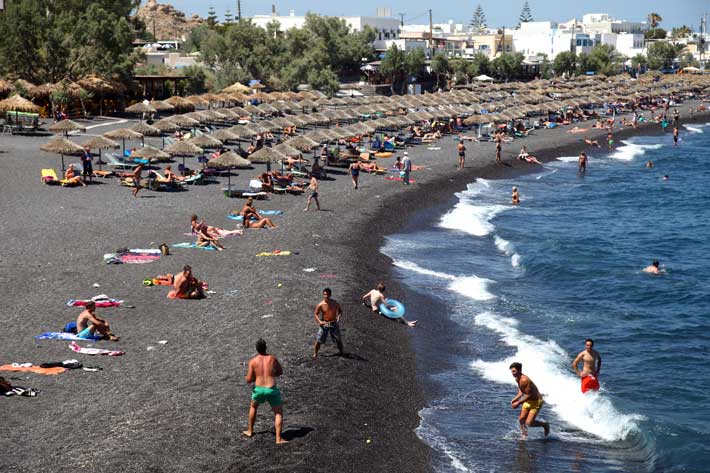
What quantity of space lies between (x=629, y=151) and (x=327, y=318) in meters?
52.1

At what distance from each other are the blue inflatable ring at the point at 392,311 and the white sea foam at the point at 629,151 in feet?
140

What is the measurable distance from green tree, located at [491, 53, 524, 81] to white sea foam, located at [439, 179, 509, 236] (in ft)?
241

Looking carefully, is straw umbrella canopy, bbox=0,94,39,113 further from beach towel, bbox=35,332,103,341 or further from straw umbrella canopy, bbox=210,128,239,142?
beach towel, bbox=35,332,103,341

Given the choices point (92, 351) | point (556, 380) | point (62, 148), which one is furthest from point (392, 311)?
point (62, 148)

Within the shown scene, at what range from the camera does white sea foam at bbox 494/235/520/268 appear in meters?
27.0

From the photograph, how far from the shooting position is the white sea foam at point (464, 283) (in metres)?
22.4

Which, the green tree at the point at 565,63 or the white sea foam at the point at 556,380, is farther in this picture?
the green tree at the point at 565,63

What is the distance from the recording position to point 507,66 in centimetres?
11169

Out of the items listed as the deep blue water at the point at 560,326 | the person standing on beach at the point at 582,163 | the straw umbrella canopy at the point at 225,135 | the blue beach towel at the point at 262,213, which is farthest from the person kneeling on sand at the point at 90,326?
the person standing on beach at the point at 582,163

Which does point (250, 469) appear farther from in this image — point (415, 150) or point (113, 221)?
point (415, 150)

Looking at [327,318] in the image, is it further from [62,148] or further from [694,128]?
[694,128]

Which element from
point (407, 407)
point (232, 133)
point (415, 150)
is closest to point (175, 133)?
point (232, 133)

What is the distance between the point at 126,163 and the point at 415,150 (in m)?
19.7

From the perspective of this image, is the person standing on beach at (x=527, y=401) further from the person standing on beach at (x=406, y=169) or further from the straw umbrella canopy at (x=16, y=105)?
the straw umbrella canopy at (x=16, y=105)
